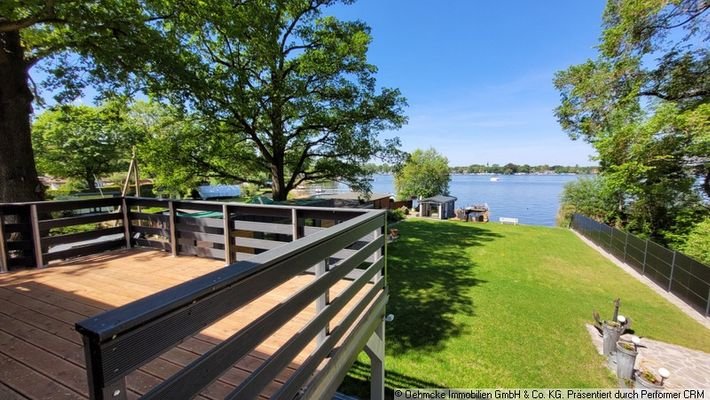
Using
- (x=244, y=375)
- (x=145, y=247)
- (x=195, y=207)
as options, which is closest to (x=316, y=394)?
(x=244, y=375)

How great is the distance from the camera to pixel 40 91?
275 inches

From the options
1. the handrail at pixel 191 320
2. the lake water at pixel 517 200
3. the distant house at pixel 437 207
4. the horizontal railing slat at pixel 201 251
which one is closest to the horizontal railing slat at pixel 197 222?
the horizontal railing slat at pixel 201 251

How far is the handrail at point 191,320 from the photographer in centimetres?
72

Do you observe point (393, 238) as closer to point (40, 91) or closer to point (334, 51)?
point (334, 51)

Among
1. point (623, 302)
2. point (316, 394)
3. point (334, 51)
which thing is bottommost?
point (623, 302)

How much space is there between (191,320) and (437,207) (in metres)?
30.8

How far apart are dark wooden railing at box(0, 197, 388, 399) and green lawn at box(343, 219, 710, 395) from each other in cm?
218

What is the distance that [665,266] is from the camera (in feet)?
29.5

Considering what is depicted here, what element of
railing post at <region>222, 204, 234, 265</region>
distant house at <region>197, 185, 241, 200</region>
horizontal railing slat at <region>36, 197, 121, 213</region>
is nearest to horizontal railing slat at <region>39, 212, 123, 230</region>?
horizontal railing slat at <region>36, 197, 121, 213</region>

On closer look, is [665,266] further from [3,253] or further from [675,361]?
[3,253]

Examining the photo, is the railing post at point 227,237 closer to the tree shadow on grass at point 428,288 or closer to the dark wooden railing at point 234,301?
the dark wooden railing at point 234,301

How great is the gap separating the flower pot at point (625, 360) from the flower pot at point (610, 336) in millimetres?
484

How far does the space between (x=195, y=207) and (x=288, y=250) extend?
3622mm

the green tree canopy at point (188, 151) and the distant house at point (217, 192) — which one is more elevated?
the green tree canopy at point (188, 151)
